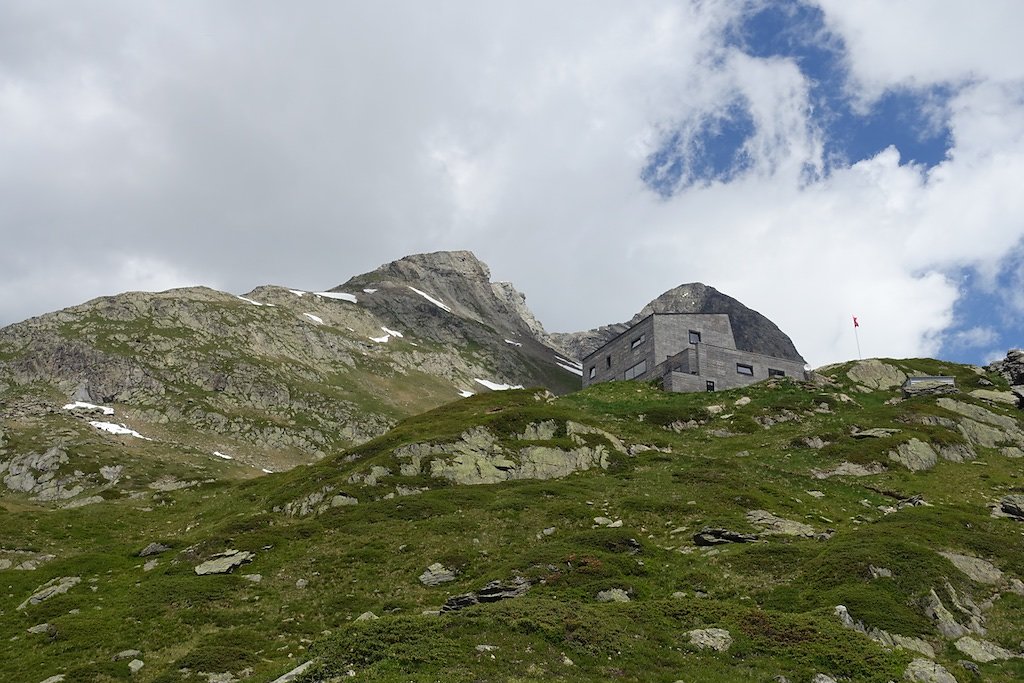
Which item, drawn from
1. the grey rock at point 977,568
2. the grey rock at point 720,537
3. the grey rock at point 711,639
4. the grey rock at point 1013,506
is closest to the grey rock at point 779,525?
the grey rock at point 720,537

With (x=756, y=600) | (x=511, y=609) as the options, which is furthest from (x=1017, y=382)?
(x=511, y=609)

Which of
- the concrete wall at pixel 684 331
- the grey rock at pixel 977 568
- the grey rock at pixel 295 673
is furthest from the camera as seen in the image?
the concrete wall at pixel 684 331

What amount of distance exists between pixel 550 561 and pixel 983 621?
19.3 metres

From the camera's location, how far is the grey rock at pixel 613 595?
33719 millimetres

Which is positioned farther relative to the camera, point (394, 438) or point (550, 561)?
point (394, 438)

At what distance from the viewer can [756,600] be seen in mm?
33281

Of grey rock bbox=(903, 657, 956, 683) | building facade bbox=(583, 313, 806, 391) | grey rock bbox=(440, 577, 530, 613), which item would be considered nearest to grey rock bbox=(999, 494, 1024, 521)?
grey rock bbox=(903, 657, 956, 683)

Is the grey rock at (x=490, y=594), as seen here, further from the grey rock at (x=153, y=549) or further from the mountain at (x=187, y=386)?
the mountain at (x=187, y=386)

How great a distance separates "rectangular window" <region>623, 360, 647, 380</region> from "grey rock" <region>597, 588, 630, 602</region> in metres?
71.6

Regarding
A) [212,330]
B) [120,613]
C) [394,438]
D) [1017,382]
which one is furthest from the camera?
[212,330]

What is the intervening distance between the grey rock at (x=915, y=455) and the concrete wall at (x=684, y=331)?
42.3 meters

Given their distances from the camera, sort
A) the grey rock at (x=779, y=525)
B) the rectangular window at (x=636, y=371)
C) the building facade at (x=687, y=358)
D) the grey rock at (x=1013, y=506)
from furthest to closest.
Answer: the rectangular window at (x=636, y=371) < the building facade at (x=687, y=358) < the grey rock at (x=1013, y=506) < the grey rock at (x=779, y=525)

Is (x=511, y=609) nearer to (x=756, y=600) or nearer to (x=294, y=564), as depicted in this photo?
(x=756, y=600)

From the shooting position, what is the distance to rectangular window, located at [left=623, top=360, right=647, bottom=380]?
344 ft
